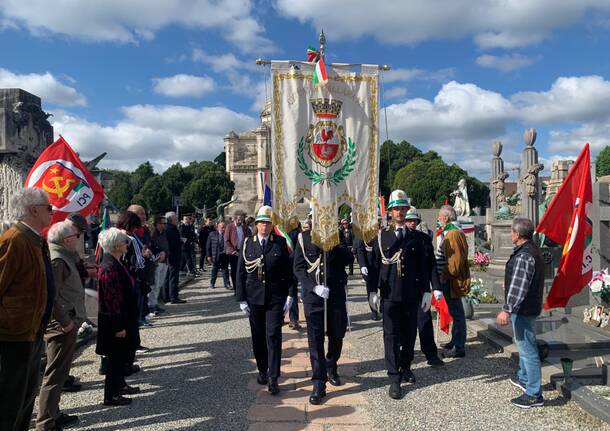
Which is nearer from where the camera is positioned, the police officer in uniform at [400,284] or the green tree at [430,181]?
the police officer in uniform at [400,284]

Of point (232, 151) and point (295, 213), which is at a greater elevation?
point (232, 151)

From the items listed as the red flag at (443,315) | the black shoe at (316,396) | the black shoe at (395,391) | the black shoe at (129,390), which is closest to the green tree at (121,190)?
the red flag at (443,315)

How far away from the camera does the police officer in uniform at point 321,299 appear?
5.28m

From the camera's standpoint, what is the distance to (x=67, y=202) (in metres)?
6.86

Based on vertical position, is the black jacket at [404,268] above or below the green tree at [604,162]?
below

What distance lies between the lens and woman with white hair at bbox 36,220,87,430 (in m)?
4.34

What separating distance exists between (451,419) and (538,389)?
98 centimetres

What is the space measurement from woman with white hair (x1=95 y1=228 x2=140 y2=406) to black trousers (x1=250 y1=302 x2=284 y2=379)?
1360 mm

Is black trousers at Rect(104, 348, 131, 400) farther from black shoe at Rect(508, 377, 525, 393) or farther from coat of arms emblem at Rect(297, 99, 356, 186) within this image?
black shoe at Rect(508, 377, 525, 393)

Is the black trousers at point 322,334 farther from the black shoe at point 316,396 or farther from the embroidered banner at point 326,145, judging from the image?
the embroidered banner at point 326,145

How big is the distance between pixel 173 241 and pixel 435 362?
685 centimetres

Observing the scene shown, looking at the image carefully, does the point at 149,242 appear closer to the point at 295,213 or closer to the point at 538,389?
the point at 295,213

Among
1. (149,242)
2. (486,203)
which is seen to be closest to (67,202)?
(149,242)

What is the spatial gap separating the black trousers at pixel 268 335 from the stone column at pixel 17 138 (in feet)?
14.0
